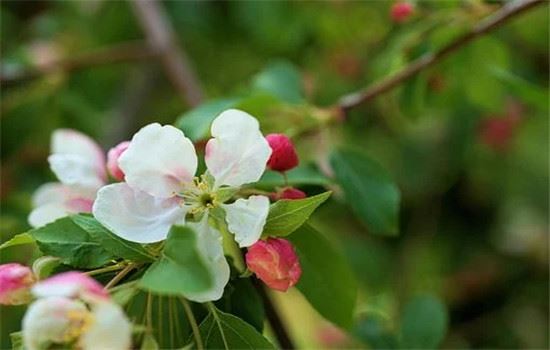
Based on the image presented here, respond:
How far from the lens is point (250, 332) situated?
0.49 metres

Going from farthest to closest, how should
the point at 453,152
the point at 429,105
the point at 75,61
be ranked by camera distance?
the point at 453,152
the point at 75,61
the point at 429,105

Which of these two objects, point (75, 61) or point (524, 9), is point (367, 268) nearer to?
point (75, 61)

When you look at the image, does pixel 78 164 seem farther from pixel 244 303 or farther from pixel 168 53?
pixel 168 53

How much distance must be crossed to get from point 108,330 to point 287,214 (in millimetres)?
142

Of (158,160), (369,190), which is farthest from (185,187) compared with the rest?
(369,190)

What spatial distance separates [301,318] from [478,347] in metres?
0.30

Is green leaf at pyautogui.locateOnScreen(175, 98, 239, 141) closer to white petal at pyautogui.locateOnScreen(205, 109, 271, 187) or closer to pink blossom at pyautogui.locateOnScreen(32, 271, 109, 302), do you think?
white petal at pyautogui.locateOnScreen(205, 109, 271, 187)

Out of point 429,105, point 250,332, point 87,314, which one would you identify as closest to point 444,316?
point 429,105

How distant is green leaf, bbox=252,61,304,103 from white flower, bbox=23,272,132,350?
424 millimetres

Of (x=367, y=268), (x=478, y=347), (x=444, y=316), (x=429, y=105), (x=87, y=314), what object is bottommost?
(x=478, y=347)

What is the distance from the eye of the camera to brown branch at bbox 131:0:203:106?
40.2 inches

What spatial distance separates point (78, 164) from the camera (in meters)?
0.62

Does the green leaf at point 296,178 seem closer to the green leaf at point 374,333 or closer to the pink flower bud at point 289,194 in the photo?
the pink flower bud at point 289,194

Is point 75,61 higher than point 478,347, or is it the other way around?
point 75,61
